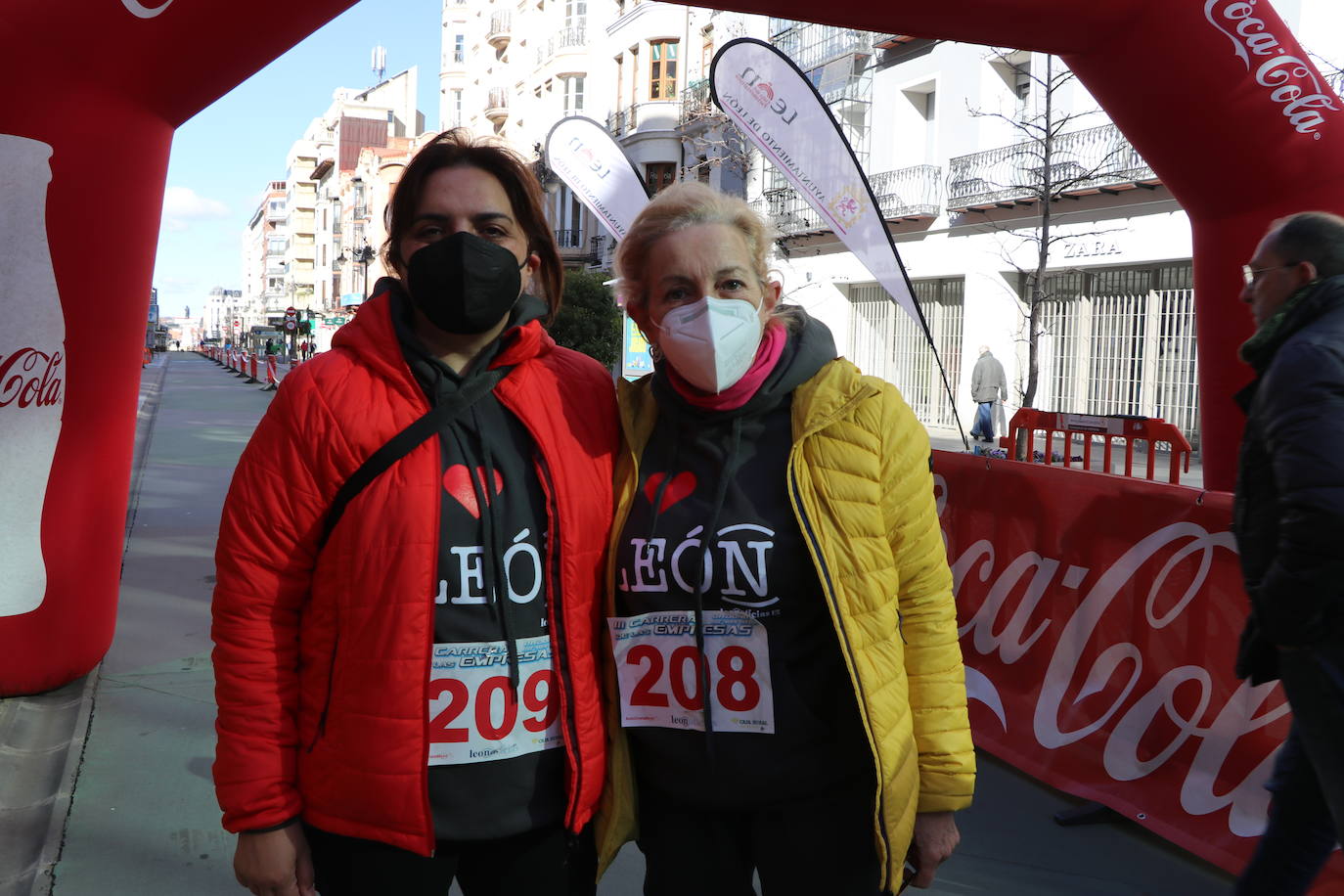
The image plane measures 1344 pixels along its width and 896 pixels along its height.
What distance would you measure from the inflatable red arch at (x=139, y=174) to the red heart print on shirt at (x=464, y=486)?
9.32 feet

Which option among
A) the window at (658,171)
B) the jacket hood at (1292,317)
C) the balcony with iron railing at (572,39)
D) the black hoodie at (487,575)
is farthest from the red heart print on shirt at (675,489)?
the balcony with iron railing at (572,39)

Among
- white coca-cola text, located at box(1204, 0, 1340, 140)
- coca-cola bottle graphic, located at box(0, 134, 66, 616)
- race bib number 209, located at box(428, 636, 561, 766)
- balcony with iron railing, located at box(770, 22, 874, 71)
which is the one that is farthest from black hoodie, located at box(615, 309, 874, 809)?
balcony with iron railing, located at box(770, 22, 874, 71)

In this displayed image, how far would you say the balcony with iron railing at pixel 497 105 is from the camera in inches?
2162

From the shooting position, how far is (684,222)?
209cm

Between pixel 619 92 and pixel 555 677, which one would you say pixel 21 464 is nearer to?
pixel 555 677

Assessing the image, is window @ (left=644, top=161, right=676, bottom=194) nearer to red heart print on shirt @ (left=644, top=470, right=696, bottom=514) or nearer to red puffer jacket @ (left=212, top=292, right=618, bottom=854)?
red heart print on shirt @ (left=644, top=470, right=696, bottom=514)

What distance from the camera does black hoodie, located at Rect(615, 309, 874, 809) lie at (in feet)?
6.47

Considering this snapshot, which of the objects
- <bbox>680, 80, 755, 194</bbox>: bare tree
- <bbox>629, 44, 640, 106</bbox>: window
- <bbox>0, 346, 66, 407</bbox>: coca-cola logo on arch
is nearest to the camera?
<bbox>0, 346, 66, 407</bbox>: coca-cola logo on arch

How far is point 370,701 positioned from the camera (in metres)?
1.87

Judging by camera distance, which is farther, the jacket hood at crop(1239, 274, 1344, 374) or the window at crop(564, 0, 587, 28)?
the window at crop(564, 0, 587, 28)

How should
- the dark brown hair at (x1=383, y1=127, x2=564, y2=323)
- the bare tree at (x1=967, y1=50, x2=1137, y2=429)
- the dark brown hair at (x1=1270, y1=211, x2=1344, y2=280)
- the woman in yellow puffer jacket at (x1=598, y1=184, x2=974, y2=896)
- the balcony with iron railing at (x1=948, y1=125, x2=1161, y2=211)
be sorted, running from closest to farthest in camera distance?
the woman in yellow puffer jacket at (x1=598, y1=184, x2=974, y2=896), the dark brown hair at (x1=383, y1=127, x2=564, y2=323), the dark brown hair at (x1=1270, y1=211, x2=1344, y2=280), the balcony with iron railing at (x1=948, y1=125, x2=1161, y2=211), the bare tree at (x1=967, y1=50, x2=1137, y2=429)

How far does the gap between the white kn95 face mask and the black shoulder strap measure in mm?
390

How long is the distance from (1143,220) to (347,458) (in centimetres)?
2016

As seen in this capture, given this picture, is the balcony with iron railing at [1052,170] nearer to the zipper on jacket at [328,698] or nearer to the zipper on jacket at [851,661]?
the zipper on jacket at [851,661]
